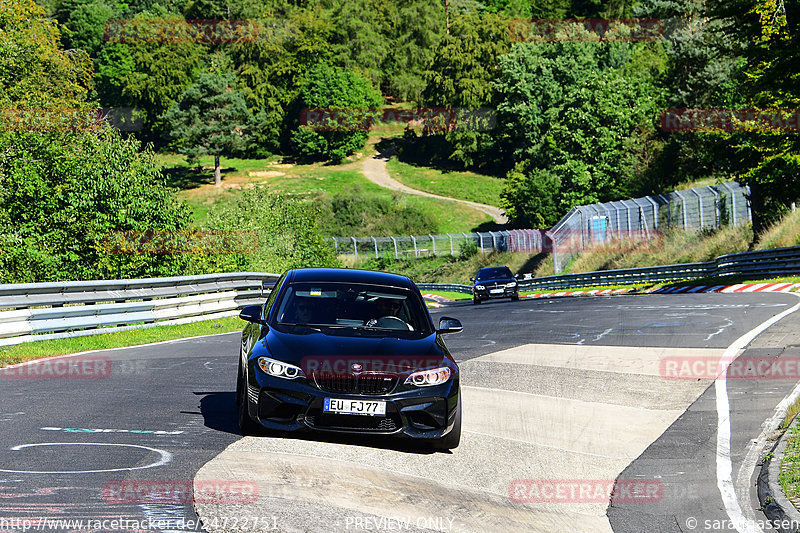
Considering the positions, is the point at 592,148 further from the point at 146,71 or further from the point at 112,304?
the point at 146,71

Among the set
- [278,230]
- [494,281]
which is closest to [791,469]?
Answer: [494,281]

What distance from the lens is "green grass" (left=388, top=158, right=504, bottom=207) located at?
3698 inches

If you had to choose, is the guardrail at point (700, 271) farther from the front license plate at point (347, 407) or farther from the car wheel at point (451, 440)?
the front license plate at point (347, 407)

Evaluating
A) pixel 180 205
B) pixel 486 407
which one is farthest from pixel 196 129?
pixel 486 407

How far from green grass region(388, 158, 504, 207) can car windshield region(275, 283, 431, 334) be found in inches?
3242

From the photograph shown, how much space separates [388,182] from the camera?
98.8 metres

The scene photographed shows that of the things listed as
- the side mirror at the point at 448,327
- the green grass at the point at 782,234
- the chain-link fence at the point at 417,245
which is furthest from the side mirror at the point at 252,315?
the chain-link fence at the point at 417,245

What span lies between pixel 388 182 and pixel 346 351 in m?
91.6

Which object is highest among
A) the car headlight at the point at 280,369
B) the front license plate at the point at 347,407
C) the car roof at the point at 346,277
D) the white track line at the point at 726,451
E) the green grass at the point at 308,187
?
the car roof at the point at 346,277

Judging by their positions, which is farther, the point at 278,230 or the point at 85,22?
the point at 85,22

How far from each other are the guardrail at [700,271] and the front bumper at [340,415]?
24705 millimetres

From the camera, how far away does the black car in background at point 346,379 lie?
7.42 metres

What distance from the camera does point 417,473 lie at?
708 cm

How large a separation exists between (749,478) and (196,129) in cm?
10064
